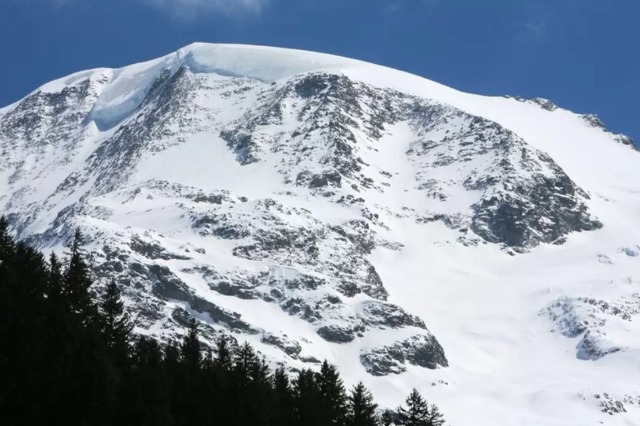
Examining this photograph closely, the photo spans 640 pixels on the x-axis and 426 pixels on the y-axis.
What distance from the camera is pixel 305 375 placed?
3506 inches

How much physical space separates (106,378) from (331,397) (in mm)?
29237

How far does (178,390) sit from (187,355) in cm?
1467

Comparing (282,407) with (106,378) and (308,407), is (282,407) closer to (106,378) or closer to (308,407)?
(308,407)

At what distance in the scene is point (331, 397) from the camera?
87062 millimetres

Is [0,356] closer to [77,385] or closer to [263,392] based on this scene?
[77,385]

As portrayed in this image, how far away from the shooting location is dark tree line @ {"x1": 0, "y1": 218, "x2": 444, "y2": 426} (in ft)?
197

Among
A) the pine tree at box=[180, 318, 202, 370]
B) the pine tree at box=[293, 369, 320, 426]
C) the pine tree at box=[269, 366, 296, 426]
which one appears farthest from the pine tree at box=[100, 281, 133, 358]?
the pine tree at box=[293, 369, 320, 426]

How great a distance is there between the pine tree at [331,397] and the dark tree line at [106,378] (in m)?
0.09

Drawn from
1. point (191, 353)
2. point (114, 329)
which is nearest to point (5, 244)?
point (114, 329)

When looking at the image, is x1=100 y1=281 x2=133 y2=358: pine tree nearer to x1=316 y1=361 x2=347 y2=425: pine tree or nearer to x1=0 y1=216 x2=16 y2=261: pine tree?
x1=0 y1=216 x2=16 y2=261: pine tree

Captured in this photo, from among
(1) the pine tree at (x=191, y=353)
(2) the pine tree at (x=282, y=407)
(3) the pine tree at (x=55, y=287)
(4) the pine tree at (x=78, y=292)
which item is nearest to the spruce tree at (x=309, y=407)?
(2) the pine tree at (x=282, y=407)

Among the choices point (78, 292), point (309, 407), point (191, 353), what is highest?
point (78, 292)

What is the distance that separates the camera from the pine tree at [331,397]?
81.2 meters

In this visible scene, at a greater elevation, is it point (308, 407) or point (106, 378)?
point (308, 407)
